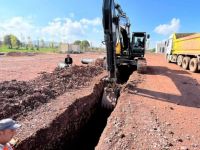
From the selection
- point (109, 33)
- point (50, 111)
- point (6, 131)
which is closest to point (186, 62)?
point (109, 33)

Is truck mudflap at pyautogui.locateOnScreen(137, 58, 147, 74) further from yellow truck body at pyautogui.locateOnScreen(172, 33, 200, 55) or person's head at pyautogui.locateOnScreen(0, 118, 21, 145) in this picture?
person's head at pyautogui.locateOnScreen(0, 118, 21, 145)

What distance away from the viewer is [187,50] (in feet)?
62.2

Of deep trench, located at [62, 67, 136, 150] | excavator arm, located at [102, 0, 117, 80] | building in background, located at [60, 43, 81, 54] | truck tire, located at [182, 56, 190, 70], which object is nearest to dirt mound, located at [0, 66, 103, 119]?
deep trench, located at [62, 67, 136, 150]

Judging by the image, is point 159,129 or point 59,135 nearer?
point 159,129

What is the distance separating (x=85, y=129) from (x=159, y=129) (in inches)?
133

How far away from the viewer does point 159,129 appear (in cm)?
604

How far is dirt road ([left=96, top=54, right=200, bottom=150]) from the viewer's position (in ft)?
17.3

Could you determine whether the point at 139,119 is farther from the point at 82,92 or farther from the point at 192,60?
the point at 192,60

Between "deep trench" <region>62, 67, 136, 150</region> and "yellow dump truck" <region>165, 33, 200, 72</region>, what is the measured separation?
9.84 meters

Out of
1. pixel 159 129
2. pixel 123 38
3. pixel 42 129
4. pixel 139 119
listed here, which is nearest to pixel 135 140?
pixel 159 129

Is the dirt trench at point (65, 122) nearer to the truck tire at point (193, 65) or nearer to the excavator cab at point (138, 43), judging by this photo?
the excavator cab at point (138, 43)

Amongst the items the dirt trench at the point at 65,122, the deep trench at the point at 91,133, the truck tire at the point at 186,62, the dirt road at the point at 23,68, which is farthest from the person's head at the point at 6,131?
the truck tire at the point at 186,62

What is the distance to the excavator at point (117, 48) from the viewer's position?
9234 mm

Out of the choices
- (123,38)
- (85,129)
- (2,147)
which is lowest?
(85,129)
